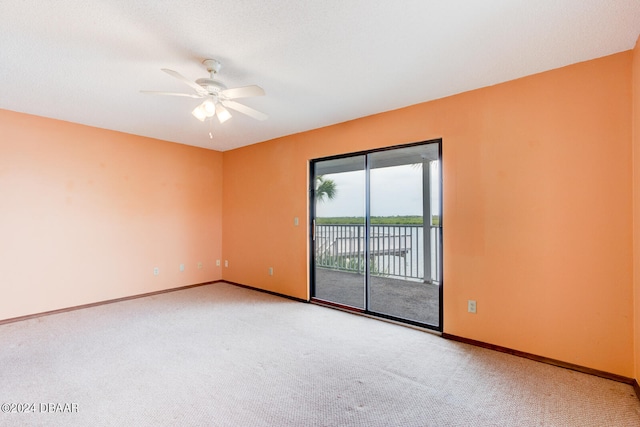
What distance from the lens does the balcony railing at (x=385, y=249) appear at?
4767 mm

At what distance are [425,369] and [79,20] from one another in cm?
338

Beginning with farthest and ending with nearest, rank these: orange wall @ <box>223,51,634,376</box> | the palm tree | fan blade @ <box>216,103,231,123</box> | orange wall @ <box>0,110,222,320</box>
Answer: the palm tree
orange wall @ <box>0,110,222,320</box>
fan blade @ <box>216,103,231,123</box>
orange wall @ <box>223,51,634,376</box>

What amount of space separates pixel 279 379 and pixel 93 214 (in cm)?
351

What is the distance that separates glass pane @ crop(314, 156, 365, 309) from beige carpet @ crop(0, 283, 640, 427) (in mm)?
1317

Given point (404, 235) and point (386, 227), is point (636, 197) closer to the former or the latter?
point (404, 235)

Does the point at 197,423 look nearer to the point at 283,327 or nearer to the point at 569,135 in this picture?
the point at 283,327

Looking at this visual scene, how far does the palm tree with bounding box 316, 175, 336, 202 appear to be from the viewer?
441cm

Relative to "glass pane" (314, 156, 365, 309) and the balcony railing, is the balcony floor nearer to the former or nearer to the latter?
"glass pane" (314, 156, 365, 309)

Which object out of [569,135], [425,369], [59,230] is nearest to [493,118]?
[569,135]

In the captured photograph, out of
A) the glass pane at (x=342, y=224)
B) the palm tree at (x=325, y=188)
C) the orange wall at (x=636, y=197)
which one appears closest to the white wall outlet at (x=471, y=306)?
the orange wall at (x=636, y=197)

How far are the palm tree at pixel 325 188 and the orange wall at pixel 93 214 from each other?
86.8 inches

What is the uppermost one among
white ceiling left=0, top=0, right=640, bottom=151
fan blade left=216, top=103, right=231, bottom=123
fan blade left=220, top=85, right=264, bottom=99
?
white ceiling left=0, top=0, right=640, bottom=151

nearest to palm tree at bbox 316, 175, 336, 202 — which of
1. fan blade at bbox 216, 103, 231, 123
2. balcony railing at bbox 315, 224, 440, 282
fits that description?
balcony railing at bbox 315, 224, 440, 282

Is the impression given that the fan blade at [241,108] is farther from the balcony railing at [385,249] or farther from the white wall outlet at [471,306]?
the white wall outlet at [471,306]
